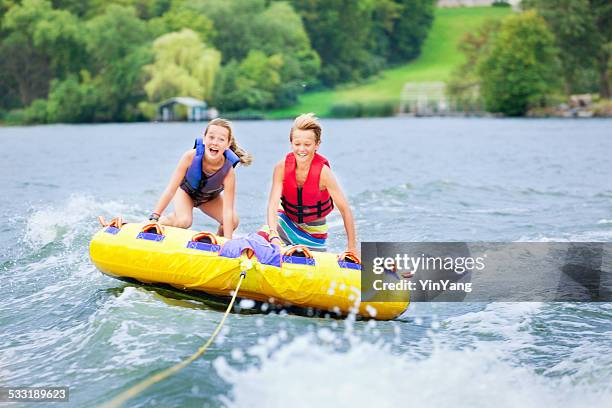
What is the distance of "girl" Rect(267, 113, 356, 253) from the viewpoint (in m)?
5.20

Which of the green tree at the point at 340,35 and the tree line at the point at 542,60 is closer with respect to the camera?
the tree line at the point at 542,60

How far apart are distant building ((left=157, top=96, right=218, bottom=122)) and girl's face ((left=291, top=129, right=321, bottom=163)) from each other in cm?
3912

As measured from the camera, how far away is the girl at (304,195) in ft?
17.0

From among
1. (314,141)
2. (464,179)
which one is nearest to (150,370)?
(314,141)

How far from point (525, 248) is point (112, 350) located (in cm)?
422

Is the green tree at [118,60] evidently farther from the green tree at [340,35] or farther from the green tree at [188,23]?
the green tree at [340,35]

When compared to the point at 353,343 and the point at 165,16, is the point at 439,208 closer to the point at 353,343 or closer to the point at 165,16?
the point at 353,343

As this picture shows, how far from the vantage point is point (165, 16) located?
2291 inches

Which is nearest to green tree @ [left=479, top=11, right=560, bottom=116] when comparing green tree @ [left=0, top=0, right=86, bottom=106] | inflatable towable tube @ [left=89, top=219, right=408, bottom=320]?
green tree @ [left=0, top=0, right=86, bottom=106]

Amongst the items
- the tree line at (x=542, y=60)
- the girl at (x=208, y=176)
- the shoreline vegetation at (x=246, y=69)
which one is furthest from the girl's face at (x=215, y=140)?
the tree line at (x=542, y=60)

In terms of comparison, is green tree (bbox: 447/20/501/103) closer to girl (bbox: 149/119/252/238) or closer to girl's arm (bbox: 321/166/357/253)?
girl (bbox: 149/119/252/238)

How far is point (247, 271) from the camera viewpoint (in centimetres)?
489

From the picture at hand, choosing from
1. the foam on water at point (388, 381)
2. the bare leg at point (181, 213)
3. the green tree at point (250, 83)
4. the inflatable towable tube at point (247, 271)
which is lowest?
the foam on water at point (388, 381)

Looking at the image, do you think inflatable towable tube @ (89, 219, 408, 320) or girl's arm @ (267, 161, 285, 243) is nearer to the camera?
inflatable towable tube @ (89, 219, 408, 320)
